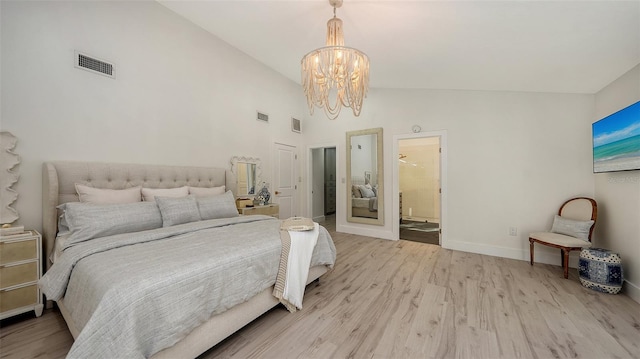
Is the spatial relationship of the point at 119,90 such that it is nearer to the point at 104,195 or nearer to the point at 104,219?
the point at 104,195

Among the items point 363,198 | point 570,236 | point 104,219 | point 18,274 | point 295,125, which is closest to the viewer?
point 18,274

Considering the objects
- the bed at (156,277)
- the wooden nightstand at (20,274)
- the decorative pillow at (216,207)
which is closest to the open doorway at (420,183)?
the decorative pillow at (216,207)

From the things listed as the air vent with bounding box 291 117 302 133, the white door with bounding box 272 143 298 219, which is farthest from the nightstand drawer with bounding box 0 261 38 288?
the air vent with bounding box 291 117 302 133

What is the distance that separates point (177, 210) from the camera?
2539 millimetres

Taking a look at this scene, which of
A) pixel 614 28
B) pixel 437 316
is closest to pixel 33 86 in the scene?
pixel 437 316

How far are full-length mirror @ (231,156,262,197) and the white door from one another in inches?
19.9

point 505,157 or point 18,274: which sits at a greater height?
point 505,157

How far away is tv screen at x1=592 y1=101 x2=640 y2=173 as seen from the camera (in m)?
2.16

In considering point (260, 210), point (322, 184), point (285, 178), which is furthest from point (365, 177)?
point (260, 210)

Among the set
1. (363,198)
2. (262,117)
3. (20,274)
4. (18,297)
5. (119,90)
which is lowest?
(18,297)

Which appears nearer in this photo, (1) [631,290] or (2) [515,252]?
(1) [631,290]

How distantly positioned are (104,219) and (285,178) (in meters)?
3.31

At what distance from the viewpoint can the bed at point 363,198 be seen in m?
4.83

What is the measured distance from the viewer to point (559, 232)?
303 centimetres
